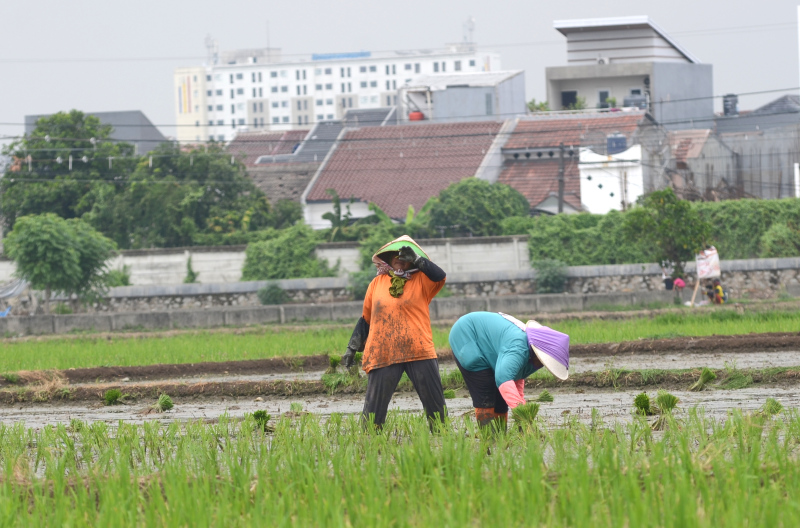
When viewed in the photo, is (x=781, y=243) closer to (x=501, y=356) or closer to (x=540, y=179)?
(x=540, y=179)

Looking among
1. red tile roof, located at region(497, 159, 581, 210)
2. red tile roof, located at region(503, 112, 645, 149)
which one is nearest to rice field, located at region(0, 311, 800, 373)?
red tile roof, located at region(497, 159, 581, 210)

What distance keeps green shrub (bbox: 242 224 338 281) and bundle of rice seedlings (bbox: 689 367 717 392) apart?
2033cm

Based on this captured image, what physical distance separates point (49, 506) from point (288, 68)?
412ft

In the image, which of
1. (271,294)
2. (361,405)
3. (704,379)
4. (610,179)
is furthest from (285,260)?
(704,379)

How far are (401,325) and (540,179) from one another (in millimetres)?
32511

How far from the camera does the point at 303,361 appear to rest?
13469 mm

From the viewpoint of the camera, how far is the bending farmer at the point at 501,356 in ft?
19.5

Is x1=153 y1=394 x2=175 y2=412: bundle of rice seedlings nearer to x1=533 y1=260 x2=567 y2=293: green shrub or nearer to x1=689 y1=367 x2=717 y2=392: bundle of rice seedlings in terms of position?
x1=689 y1=367 x2=717 y2=392: bundle of rice seedlings

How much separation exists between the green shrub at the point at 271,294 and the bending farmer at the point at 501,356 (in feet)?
68.5

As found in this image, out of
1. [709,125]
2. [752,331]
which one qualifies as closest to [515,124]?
[709,125]

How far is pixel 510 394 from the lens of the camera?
5922 millimetres

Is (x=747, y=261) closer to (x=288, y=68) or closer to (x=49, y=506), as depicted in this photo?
(x=49, y=506)

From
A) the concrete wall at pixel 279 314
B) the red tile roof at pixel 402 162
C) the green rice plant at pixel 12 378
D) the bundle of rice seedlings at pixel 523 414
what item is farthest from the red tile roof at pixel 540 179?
the bundle of rice seedlings at pixel 523 414

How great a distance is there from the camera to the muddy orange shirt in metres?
6.57
